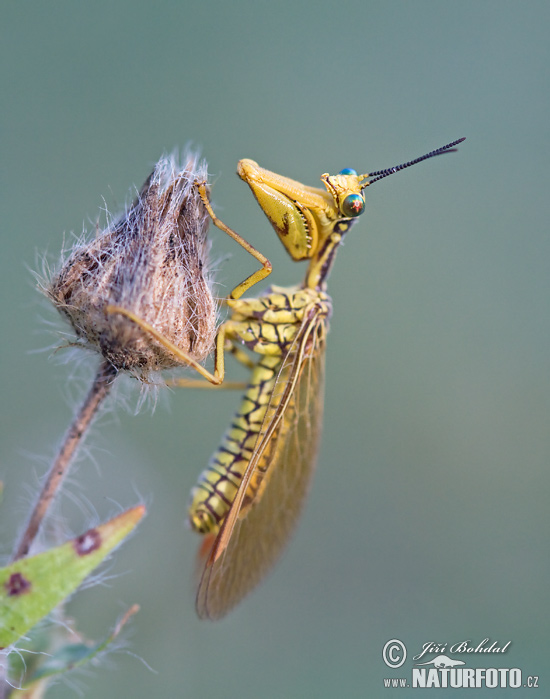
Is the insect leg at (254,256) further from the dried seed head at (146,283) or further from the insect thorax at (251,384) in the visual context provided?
the dried seed head at (146,283)

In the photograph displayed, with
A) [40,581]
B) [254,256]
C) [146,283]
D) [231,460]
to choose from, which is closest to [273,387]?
[231,460]

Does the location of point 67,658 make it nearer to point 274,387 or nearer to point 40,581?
point 40,581

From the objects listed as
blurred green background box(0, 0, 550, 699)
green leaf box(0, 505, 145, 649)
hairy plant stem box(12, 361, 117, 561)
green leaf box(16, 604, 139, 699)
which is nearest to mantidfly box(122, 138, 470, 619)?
green leaf box(16, 604, 139, 699)

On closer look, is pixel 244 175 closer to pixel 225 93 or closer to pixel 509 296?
pixel 225 93

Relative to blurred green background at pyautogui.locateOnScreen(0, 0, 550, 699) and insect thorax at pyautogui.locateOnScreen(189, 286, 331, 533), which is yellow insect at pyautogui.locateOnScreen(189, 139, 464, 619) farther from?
blurred green background at pyautogui.locateOnScreen(0, 0, 550, 699)

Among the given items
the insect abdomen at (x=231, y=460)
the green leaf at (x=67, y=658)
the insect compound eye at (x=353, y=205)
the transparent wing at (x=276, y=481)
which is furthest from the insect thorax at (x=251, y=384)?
the green leaf at (x=67, y=658)

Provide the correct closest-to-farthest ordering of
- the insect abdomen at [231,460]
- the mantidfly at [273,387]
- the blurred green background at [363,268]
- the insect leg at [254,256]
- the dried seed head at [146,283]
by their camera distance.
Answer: the dried seed head at [146,283] → the insect leg at [254,256] → the mantidfly at [273,387] → the insect abdomen at [231,460] → the blurred green background at [363,268]
